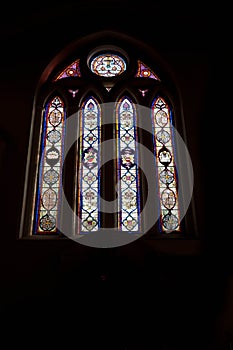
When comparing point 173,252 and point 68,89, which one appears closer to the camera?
point 173,252

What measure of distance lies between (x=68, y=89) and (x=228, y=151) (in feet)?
9.18

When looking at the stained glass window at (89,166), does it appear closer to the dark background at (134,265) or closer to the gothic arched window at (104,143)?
the gothic arched window at (104,143)

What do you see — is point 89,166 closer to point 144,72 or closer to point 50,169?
point 50,169

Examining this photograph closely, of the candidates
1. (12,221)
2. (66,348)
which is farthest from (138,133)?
(66,348)

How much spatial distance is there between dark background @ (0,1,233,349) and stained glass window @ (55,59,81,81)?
47 cm

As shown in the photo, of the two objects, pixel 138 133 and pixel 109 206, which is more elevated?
pixel 138 133

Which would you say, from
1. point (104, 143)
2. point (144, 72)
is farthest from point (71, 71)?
point (104, 143)

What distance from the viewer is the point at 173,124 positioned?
5.18m

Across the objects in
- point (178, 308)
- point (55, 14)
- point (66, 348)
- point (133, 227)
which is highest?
point (55, 14)

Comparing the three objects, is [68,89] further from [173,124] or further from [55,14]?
[173,124]

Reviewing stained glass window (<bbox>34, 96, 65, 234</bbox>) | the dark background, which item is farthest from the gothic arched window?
the dark background

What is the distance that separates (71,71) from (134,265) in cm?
355

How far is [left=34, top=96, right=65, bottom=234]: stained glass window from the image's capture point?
14.8 feet

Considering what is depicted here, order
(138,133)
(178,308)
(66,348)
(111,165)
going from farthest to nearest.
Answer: (138,133), (111,165), (178,308), (66,348)
